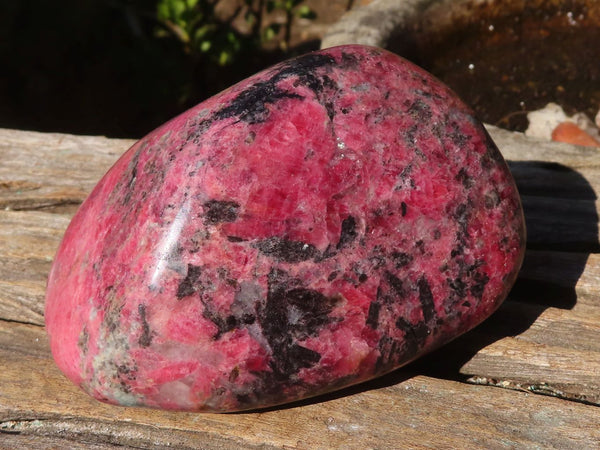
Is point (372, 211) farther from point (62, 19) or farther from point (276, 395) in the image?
point (62, 19)

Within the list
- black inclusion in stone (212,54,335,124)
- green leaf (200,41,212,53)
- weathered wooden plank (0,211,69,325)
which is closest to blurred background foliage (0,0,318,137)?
green leaf (200,41,212,53)

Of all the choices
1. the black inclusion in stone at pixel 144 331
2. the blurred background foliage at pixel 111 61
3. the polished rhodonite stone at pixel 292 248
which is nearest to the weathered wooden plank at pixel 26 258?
the polished rhodonite stone at pixel 292 248

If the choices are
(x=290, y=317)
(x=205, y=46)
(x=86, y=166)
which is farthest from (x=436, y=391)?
(x=205, y=46)

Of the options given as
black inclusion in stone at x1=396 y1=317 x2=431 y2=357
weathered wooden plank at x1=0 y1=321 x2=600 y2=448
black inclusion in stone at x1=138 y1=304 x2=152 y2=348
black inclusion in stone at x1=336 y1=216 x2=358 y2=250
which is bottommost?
weathered wooden plank at x1=0 y1=321 x2=600 y2=448

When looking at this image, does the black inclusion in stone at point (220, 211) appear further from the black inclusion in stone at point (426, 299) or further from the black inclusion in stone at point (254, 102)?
the black inclusion in stone at point (426, 299)

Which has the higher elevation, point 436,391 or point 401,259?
point 401,259

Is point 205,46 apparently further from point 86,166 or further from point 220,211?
point 220,211

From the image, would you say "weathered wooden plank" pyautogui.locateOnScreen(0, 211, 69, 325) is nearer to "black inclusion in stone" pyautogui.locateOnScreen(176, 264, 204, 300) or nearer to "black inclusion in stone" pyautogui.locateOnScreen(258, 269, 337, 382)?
"black inclusion in stone" pyautogui.locateOnScreen(176, 264, 204, 300)

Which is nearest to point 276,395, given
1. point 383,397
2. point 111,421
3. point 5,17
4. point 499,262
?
point 383,397
